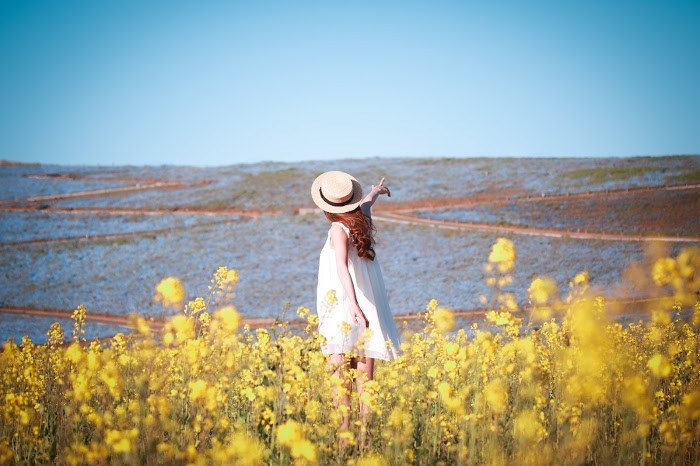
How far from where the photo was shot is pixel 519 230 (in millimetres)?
26469

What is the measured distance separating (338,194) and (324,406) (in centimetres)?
223

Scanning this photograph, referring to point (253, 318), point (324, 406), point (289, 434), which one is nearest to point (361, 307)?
point (324, 406)

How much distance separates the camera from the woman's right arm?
5.82 metres

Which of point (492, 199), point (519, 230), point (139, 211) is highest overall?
point (139, 211)

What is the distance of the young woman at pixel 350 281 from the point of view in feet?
19.2

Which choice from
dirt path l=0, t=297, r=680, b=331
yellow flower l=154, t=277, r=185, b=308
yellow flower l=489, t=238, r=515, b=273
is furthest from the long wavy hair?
dirt path l=0, t=297, r=680, b=331

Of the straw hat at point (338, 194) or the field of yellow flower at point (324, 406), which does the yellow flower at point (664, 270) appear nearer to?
the field of yellow flower at point (324, 406)

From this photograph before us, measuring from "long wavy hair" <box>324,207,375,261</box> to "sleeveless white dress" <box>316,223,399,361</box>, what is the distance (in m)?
0.06

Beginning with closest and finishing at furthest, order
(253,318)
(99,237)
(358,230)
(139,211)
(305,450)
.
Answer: (305,450), (358,230), (253,318), (99,237), (139,211)

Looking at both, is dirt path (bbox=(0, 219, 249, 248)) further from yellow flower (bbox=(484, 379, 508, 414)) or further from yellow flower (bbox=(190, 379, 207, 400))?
yellow flower (bbox=(484, 379, 508, 414))

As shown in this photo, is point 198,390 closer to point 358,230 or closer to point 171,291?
point 171,291

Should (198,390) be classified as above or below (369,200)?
below

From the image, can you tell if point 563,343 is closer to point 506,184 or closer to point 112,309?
point 112,309

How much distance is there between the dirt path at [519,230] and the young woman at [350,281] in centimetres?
1879
